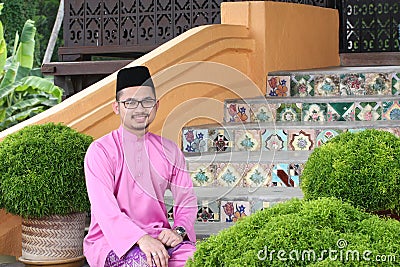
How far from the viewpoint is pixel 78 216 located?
13.8 feet

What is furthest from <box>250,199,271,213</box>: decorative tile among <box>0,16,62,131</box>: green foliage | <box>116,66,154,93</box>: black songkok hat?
<box>0,16,62,131</box>: green foliage

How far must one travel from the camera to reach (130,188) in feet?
12.2

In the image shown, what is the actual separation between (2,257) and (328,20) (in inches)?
155

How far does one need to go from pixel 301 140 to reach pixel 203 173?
68 cm

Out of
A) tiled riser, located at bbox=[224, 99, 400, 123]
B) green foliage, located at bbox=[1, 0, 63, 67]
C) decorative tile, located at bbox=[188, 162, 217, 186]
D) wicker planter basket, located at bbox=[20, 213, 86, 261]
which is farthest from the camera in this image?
green foliage, located at bbox=[1, 0, 63, 67]

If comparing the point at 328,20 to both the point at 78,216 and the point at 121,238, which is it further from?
the point at 121,238

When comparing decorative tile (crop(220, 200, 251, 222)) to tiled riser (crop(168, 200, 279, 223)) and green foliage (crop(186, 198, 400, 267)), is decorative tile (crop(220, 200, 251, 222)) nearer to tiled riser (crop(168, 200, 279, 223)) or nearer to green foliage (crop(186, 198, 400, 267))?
tiled riser (crop(168, 200, 279, 223))

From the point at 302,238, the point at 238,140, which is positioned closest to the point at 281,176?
the point at 238,140

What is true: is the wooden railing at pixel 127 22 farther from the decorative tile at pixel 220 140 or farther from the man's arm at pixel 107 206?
the man's arm at pixel 107 206

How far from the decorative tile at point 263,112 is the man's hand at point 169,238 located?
2235 millimetres

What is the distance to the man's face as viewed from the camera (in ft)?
12.1

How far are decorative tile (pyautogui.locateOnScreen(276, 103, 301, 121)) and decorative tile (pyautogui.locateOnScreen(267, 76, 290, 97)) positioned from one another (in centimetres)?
37

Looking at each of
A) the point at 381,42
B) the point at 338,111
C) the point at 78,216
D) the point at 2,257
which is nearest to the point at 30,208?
the point at 78,216
